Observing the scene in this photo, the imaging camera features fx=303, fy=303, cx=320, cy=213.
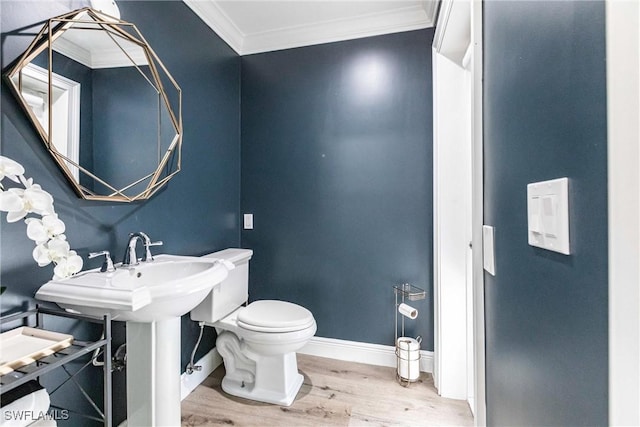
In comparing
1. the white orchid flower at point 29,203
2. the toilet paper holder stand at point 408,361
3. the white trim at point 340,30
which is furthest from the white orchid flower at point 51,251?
the white trim at point 340,30

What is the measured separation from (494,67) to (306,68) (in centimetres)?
174

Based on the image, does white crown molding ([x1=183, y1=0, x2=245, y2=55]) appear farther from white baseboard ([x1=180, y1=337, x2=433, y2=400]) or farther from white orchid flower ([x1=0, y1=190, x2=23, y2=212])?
white baseboard ([x1=180, y1=337, x2=433, y2=400])

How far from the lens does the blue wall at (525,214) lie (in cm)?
39

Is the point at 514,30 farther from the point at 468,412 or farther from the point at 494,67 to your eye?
the point at 468,412

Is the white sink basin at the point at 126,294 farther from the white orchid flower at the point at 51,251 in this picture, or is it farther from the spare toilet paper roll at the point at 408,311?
the spare toilet paper roll at the point at 408,311

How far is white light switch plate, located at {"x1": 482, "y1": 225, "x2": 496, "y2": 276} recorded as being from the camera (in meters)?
0.79

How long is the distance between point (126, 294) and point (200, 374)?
1246 millimetres

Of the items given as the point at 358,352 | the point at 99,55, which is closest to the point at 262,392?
the point at 358,352

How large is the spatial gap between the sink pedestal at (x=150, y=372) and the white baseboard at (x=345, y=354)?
656 mm

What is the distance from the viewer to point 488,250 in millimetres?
817

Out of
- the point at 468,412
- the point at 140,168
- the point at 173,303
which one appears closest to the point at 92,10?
the point at 140,168

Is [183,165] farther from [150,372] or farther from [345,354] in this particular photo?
[345,354]

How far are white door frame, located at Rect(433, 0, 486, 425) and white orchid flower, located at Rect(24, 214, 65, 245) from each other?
1.26m

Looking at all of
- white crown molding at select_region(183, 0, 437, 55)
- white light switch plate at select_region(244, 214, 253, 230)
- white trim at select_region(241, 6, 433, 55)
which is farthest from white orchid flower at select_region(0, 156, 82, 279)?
white trim at select_region(241, 6, 433, 55)
